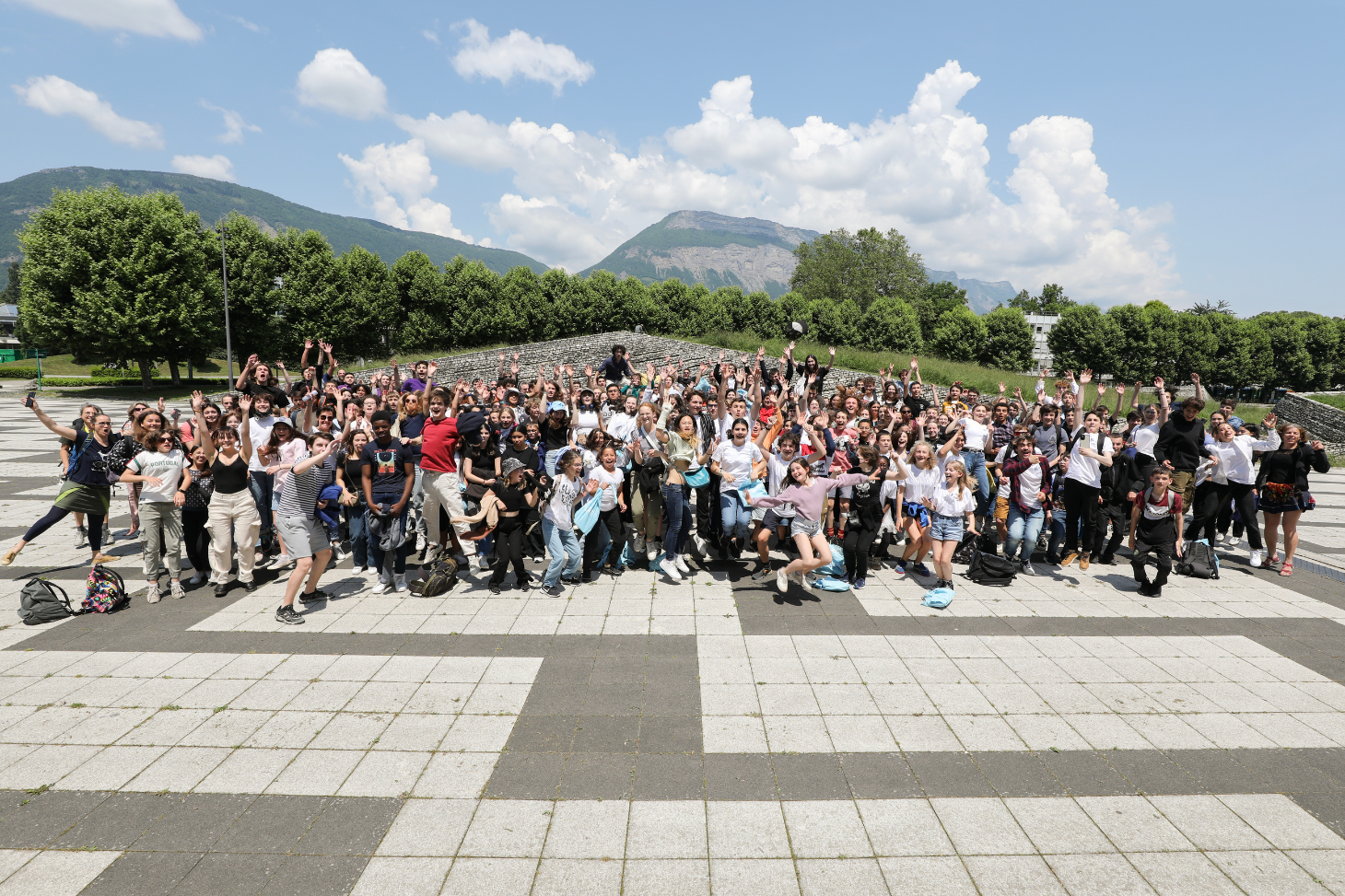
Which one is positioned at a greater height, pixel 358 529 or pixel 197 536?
pixel 358 529

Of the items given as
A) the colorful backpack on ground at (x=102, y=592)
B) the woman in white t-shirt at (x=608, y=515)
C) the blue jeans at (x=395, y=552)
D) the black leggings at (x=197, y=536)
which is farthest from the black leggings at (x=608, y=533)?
the colorful backpack on ground at (x=102, y=592)

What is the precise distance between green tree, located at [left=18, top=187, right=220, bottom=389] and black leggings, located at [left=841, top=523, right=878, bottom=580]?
39.5m

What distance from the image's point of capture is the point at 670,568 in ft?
27.1

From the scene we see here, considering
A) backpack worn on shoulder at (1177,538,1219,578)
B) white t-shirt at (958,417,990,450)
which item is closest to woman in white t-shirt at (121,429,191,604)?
white t-shirt at (958,417,990,450)

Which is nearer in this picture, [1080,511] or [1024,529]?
[1024,529]

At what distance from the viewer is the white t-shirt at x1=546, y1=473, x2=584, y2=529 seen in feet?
24.9

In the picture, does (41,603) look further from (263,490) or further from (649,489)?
(649,489)

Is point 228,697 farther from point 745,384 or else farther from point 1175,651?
point 745,384

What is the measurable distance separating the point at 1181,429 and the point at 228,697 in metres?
12.3

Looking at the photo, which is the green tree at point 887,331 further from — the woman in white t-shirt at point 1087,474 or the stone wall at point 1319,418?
the woman in white t-shirt at point 1087,474

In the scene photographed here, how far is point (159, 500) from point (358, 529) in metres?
2.19

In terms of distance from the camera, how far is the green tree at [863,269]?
82.7 meters

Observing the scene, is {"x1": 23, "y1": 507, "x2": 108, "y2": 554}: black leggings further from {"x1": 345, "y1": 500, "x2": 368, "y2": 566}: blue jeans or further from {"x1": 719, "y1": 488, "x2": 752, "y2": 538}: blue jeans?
{"x1": 719, "y1": 488, "x2": 752, "y2": 538}: blue jeans

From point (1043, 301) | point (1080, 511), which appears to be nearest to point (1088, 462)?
point (1080, 511)
